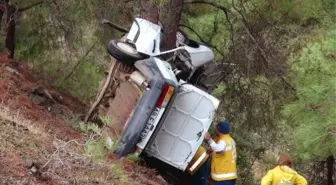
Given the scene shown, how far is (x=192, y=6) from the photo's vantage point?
12000 mm

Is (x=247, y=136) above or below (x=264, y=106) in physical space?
below

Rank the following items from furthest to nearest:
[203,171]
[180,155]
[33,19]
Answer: [33,19] → [203,171] → [180,155]

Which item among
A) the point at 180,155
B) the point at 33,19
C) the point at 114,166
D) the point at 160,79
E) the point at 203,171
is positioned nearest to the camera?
the point at 114,166

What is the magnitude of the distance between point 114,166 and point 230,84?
17.4 feet

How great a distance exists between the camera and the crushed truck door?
8.00m

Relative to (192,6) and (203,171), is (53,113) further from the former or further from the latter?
(192,6)

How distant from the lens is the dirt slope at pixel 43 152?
5.38 metres

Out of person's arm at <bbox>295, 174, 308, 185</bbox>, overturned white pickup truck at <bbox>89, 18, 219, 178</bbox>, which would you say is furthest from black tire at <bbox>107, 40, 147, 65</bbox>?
person's arm at <bbox>295, 174, 308, 185</bbox>

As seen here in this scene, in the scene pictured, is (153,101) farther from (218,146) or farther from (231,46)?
(231,46)

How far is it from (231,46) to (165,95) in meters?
3.28

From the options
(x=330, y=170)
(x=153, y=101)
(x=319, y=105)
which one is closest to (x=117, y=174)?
(x=153, y=101)

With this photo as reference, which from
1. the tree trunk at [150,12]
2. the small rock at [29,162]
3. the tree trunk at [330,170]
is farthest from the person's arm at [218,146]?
the tree trunk at [330,170]

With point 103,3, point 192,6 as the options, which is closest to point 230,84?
point 192,6

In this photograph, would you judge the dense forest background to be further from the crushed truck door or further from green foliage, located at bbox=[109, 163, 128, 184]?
green foliage, located at bbox=[109, 163, 128, 184]
